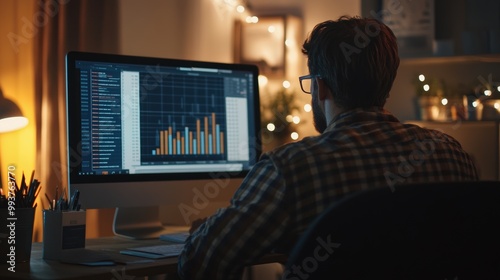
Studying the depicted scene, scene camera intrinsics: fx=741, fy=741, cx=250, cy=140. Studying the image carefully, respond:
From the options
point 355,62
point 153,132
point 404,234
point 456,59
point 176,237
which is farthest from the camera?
point 456,59

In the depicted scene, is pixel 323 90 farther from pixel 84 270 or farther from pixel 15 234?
pixel 15 234

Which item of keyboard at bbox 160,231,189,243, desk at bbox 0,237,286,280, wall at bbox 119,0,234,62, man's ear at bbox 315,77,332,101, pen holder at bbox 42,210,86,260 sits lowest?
desk at bbox 0,237,286,280

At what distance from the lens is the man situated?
1341 millimetres

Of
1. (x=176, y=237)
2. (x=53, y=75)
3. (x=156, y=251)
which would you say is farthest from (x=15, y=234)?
(x=53, y=75)

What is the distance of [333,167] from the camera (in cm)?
135

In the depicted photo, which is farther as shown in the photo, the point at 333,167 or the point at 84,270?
the point at 84,270

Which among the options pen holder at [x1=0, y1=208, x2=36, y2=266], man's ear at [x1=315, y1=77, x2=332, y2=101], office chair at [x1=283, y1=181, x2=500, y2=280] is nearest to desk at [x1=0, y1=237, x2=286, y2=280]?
pen holder at [x1=0, y1=208, x2=36, y2=266]

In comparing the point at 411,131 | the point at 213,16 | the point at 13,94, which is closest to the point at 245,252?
the point at 411,131

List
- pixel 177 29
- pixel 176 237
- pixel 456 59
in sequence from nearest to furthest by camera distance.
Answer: pixel 176 237
pixel 177 29
pixel 456 59

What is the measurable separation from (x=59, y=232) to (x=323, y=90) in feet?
2.37

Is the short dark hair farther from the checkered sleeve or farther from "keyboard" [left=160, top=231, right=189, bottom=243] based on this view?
"keyboard" [left=160, top=231, right=189, bottom=243]

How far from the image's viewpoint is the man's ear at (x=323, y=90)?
159cm

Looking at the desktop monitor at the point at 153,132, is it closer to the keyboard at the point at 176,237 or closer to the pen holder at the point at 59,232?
the keyboard at the point at 176,237

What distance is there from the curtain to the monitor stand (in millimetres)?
959
